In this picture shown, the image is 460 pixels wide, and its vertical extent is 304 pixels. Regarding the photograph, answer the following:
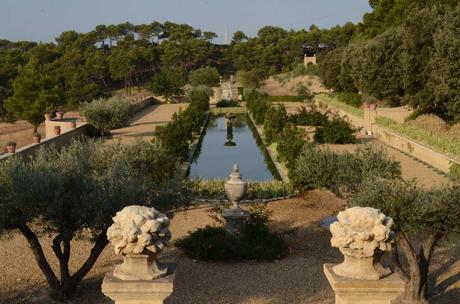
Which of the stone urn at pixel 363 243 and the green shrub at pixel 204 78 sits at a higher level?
the stone urn at pixel 363 243

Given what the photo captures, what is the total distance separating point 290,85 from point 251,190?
2020 inches

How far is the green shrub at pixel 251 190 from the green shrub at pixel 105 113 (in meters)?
12.0

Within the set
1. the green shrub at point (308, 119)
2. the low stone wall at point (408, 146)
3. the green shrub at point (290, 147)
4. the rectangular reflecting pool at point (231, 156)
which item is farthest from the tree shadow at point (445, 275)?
the green shrub at point (308, 119)

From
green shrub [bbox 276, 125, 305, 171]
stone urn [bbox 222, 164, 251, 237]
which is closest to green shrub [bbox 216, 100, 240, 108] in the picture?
green shrub [bbox 276, 125, 305, 171]

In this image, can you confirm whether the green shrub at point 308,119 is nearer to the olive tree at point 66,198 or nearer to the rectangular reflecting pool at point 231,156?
the rectangular reflecting pool at point 231,156

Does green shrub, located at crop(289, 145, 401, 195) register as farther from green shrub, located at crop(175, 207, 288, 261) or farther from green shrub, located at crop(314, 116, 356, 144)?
green shrub, located at crop(314, 116, 356, 144)

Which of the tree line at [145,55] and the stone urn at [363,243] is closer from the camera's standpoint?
the stone urn at [363,243]

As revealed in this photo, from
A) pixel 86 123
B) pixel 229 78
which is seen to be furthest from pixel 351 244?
pixel 229 78

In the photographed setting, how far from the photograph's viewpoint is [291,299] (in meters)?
7.49

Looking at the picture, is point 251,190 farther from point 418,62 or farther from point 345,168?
point 418,62

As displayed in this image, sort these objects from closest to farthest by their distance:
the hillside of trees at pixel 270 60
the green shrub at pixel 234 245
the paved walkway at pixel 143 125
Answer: the green shrub at pixel 234 245, the hillside of trees at pixel 270 60, the paved walkway at pixel 143 125

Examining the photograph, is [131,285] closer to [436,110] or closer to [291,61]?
[436,110]

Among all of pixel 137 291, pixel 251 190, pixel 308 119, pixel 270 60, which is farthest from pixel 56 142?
pixel 270 60

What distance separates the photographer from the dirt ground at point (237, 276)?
754 cm
